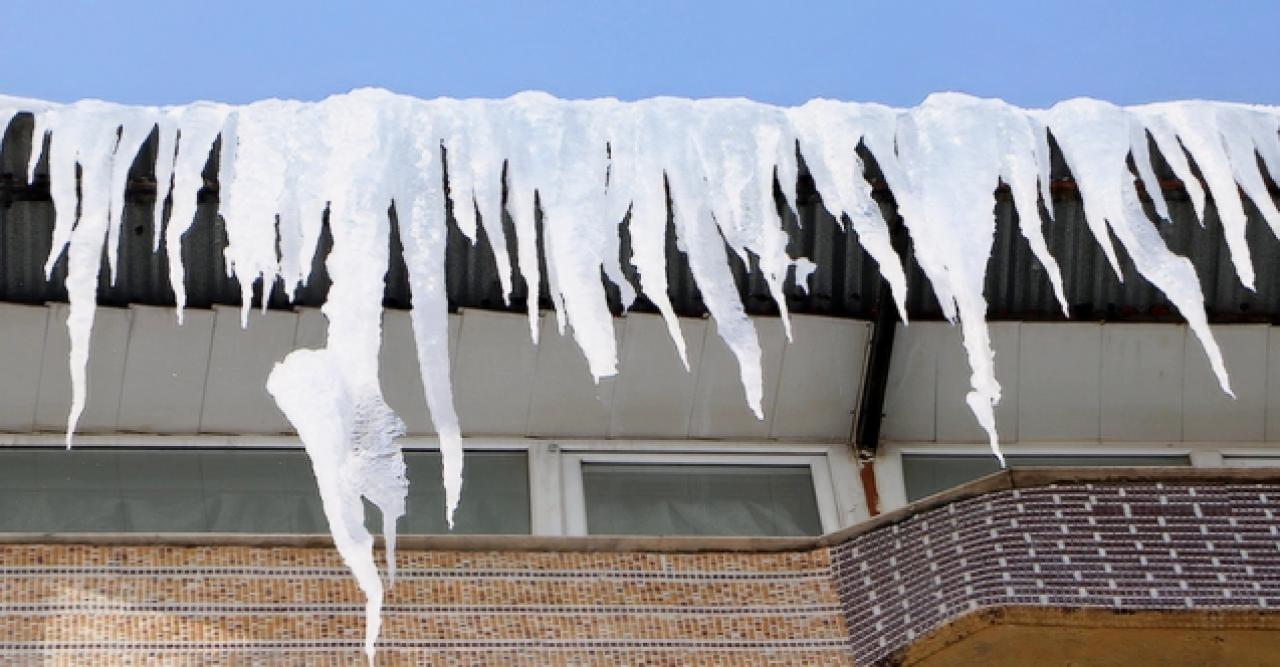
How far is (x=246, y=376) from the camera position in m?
6.92

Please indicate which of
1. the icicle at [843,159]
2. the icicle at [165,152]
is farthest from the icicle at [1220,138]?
the icicle at [165,152]

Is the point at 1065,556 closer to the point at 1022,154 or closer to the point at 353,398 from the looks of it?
the point at 1022,154

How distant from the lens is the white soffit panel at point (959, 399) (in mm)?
7230

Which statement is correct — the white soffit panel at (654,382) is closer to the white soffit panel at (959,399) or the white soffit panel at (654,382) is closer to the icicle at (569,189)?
the white soffit panel at (959,399)

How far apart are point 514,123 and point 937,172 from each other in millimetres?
1017

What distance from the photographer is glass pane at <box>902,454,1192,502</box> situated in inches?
282

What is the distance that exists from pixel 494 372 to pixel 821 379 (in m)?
0.96

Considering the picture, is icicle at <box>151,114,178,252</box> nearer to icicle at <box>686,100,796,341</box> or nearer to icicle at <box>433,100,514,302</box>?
icicle at <box>433,100,514,302</box>

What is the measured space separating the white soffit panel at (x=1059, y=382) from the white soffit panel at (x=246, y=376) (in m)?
2.13

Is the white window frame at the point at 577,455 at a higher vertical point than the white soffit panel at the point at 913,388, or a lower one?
lower

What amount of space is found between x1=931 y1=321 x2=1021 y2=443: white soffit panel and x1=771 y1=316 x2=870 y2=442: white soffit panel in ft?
0.81

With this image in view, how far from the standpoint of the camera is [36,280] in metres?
6.71

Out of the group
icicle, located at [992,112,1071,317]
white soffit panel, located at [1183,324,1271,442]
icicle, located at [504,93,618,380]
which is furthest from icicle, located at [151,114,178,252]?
white soffit panel, located at [1183,324,1271,442]

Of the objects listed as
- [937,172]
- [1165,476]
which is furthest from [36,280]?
[1165,476]
